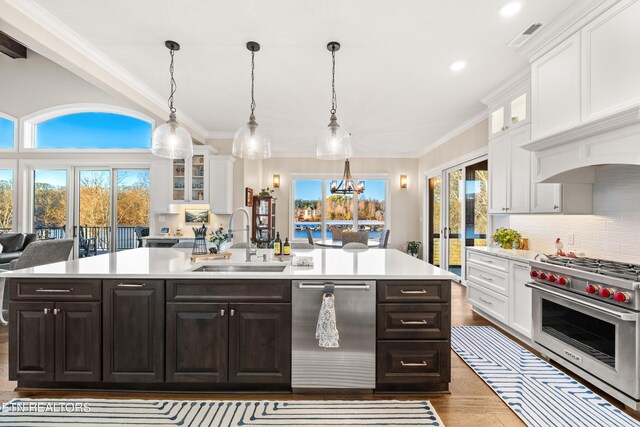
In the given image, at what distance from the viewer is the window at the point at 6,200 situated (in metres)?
6.57

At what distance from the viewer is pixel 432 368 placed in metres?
2.23

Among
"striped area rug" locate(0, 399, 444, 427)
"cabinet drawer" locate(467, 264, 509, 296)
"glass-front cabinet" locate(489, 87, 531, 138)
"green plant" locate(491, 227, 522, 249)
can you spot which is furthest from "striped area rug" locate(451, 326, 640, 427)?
"glass-front cabinet" locate(489, 87, 531, 138)

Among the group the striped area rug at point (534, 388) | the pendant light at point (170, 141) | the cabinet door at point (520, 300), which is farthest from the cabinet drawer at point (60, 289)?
the cabinet door at point (520, 300)

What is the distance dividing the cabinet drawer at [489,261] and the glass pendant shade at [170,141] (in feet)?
10.8

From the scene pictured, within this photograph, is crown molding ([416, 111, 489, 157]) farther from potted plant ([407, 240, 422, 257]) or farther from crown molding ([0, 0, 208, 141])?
crown molding ([0, 0, 208, 141])

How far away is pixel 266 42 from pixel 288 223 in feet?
18.1

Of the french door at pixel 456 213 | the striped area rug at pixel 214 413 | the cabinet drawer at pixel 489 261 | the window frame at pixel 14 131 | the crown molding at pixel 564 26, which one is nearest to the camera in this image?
the striped area rug at pixel 214 413

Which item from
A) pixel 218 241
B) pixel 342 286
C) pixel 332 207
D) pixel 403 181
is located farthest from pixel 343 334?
pixel 403 181

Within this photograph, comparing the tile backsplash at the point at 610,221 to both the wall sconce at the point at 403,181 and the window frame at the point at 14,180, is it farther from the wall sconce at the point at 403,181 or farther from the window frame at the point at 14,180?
the window frame at the point at 14,180

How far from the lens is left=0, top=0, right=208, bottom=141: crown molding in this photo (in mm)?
2471

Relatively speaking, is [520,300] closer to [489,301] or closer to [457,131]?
[489,301]

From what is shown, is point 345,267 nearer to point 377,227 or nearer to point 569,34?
point 569,34

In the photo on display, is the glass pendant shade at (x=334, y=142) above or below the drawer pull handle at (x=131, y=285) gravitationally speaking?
above

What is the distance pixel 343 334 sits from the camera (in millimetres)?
2207
